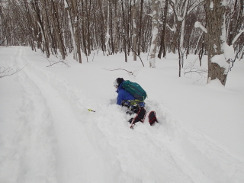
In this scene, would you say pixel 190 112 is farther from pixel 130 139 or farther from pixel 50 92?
pixel 50 92

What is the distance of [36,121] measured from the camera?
3594mm

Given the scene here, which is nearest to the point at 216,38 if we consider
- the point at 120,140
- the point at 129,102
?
the point at 129,102

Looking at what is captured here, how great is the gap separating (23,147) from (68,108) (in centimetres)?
183

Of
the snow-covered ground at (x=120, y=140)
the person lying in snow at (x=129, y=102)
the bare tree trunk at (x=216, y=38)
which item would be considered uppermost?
the bare tree trunk at (x=216, y=38)

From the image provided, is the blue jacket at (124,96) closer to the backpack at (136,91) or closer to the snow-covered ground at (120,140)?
the backpack at (136,91)

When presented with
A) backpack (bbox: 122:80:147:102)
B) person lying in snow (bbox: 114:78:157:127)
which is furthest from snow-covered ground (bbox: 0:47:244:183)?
backpack (bbox: 122:80:147:102)

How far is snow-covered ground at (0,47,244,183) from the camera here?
2268mm

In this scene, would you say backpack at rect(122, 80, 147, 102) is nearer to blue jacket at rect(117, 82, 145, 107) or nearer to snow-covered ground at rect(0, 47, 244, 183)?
blue jacket at rect(117, 82, 145, 107)

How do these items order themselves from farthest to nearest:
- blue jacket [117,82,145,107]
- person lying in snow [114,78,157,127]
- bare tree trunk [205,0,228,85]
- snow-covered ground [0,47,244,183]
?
bare tree trunk [205,0,228,85], blue jacket [117,82,145,107], person lying in snow [114,78,157,127], snow-covered ground [0,47,244,183]

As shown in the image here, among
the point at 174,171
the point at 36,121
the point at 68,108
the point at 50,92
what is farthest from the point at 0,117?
the point at 174,171

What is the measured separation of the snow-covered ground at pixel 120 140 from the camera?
227 cm

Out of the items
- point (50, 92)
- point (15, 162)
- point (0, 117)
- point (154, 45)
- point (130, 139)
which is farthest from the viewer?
point (154, 45)

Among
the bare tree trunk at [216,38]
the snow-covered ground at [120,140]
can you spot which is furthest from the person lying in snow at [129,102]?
the bare tree trunk at [216,38]

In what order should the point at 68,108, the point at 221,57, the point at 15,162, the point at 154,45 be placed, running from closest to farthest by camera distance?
the point at 15,162 < the point at 68,108 < the point at 221,57 < the point at 154,45
